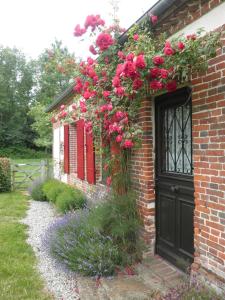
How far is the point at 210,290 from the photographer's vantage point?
125 inches

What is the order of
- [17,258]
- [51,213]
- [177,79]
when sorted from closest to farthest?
[177,79] → [17,258] → [51,213]

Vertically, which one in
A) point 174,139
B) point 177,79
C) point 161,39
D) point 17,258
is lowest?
point 17,258

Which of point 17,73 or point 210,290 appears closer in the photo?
point 210,290

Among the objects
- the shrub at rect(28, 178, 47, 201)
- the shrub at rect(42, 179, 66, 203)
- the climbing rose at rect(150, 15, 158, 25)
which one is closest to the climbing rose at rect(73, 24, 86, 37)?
the climbing rose at rect(150, 15, 158, 25)

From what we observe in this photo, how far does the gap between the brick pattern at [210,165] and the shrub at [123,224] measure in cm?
111

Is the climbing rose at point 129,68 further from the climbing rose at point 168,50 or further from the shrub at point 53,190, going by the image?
the shrub at point 53,190

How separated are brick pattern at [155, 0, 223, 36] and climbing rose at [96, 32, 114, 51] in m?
0.67

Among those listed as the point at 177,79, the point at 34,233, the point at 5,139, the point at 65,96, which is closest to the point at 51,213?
the point at 34,233

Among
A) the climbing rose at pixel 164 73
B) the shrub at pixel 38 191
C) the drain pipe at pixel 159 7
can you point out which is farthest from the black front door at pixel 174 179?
the shrub at pixel 38 191

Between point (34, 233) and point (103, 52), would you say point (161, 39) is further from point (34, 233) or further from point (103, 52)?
point (34, 233)

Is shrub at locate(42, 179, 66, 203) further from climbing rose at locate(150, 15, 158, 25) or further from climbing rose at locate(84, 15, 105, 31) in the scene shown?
climbing rose at locate(150, 15, 158, 25)

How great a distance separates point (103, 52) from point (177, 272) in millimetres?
3129

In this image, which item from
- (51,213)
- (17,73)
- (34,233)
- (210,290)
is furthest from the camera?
(17,73)

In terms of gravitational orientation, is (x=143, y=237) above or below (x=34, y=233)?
above
